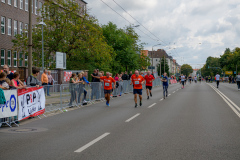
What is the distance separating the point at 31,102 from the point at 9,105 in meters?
1.59

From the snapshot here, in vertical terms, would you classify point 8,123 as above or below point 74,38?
below

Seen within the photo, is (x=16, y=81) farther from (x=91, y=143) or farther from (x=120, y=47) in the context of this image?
(x=120, y=47)

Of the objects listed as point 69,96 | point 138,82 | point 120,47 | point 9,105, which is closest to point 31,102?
point 9,105

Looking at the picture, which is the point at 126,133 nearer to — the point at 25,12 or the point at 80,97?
the point at 80,97

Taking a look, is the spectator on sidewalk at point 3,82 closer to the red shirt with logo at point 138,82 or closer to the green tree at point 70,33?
the red shirt with logo at point 138,82

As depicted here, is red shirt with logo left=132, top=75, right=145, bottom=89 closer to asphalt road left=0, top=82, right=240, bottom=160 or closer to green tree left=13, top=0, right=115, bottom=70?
asphalt road left=0, top=82, right=240, bottom=160

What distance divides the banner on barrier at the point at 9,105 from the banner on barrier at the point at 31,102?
0.32m

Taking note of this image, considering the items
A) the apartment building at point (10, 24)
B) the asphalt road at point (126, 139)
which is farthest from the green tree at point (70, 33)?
the asphalt road at point (126, 139)

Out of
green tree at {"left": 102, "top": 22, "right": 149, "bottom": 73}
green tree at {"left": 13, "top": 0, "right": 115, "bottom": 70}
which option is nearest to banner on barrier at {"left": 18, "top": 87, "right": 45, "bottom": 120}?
green tree at {"left": 13, "top": 0, "right": 115, "bottom": 70}

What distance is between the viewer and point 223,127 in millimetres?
9430

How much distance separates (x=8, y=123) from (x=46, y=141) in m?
3.38

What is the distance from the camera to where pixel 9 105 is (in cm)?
1016

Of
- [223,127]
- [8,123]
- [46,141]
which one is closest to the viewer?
[46,141]

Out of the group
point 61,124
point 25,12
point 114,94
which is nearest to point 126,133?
point 61,124
